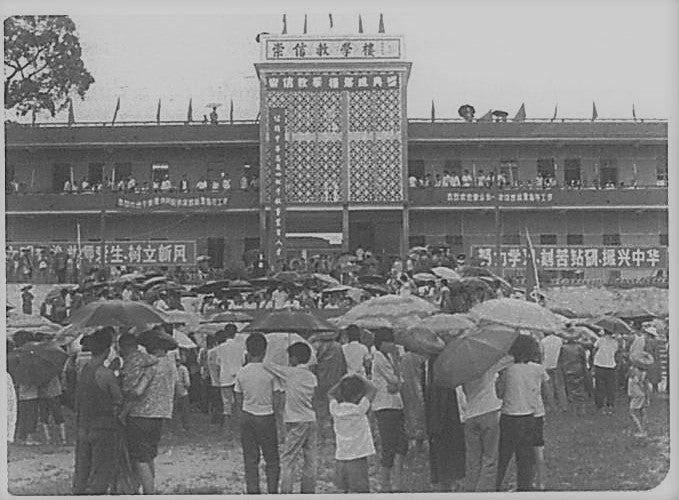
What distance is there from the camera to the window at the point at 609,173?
6.91 metres

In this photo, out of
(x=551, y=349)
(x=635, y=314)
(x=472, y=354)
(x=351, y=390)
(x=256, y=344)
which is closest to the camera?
(x=351, y=390)

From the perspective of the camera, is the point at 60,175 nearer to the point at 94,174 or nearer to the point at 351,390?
the point at 94,174

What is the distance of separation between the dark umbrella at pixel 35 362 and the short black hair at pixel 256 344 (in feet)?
3.84

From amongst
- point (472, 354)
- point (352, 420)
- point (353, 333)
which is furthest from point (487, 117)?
point (352, 420)

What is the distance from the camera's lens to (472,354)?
18.0 ft

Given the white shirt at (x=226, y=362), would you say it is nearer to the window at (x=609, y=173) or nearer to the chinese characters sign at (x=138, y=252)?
the chinese characters sign at (x=138, y=252)

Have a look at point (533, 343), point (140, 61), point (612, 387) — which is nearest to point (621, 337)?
point (612, 387)

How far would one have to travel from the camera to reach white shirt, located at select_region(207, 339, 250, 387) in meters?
6.05

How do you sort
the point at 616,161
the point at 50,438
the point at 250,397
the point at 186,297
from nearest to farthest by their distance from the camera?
1. the point at 250,397
2. the point at 50,438
3. the point at 186,297
4. the point at 616,161

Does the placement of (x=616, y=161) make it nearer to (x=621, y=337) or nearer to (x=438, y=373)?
(x=621, y=337)

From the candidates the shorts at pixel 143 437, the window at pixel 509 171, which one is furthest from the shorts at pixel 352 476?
the window at pixel 509 171

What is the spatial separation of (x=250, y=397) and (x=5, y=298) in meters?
1.76

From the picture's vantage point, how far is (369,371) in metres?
5.83

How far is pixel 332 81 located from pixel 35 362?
279 cm
